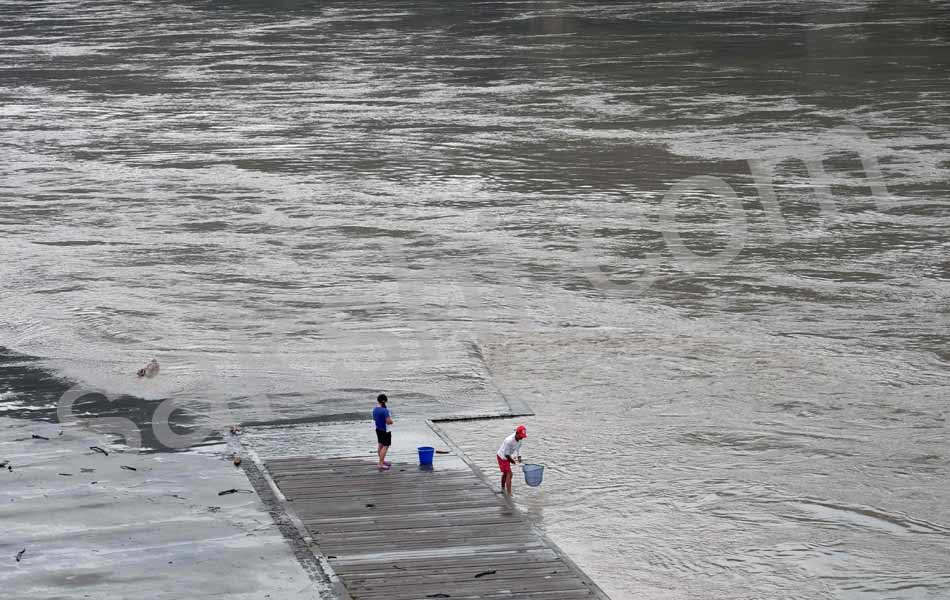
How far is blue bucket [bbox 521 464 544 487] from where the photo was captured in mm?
17875

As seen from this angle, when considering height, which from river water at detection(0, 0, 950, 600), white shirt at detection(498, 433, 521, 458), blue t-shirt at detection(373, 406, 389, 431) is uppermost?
→ blue t-shirt at detection(373, 406, 389, 431)

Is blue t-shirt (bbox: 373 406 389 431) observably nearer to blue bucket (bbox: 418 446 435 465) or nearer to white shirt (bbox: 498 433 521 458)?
blue bucket (bbox: 418 446 435 465)

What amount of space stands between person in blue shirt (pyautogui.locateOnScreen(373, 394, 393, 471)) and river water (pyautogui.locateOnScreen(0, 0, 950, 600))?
148 centimetres

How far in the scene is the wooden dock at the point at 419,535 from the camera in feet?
49.3

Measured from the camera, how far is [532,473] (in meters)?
17.9

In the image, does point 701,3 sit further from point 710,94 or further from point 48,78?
point 48,78

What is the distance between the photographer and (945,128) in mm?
41500

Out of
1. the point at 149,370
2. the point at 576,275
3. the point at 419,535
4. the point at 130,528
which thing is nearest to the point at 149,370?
the point at 149,370

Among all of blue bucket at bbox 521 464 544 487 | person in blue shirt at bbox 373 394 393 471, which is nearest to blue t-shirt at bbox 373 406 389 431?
person in blue shirt at bbox 373 394 393 471

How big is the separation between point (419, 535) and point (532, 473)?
208 cm

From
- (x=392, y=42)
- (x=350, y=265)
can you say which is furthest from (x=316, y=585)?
(x=392, y=42)

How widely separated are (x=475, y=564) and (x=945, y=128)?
30066mm

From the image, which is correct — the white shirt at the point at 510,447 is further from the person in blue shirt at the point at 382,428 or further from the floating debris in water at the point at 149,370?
the floating debris in water at the point at 149,370

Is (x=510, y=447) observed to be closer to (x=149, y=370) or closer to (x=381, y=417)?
(x=381, y=417)
